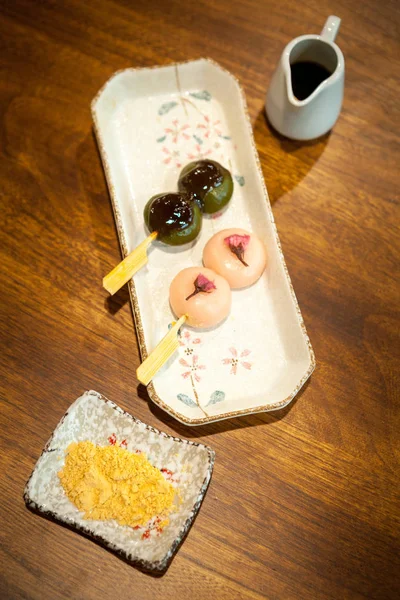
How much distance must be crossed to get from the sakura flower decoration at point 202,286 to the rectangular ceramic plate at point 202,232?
0.44 feet

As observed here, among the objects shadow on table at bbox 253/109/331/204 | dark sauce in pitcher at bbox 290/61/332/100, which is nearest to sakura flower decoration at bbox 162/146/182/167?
shadow on table at bbox 253/109/331/204

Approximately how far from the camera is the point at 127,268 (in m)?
1.36

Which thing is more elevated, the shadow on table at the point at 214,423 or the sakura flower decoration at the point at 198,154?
the sakura flower decoration at the point at 198,154

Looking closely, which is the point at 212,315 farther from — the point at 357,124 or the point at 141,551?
the point at 357,124

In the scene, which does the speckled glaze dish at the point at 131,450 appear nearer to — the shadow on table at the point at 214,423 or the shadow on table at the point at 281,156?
the shadow on table at the point at 214,423

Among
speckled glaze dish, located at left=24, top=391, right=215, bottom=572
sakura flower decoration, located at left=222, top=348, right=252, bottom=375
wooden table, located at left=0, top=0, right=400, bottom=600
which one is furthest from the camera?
sakura flower decoration, located at left=222, top=348, right=252, bottom=375

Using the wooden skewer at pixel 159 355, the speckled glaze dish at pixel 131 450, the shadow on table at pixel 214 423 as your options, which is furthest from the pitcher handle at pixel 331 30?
the speckled glaze dish at pixel 131 450

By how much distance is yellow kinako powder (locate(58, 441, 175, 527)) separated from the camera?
1.21 metres

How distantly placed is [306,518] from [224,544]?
0.76ft

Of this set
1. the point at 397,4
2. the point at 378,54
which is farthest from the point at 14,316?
the point at 397,4

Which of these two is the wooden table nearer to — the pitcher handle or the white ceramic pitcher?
the white ceramic pitcher

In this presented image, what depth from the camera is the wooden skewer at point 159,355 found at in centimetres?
126

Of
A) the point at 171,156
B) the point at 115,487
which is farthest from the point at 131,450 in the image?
the point at 171,156

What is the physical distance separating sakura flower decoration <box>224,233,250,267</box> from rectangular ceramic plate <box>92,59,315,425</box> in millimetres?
91
